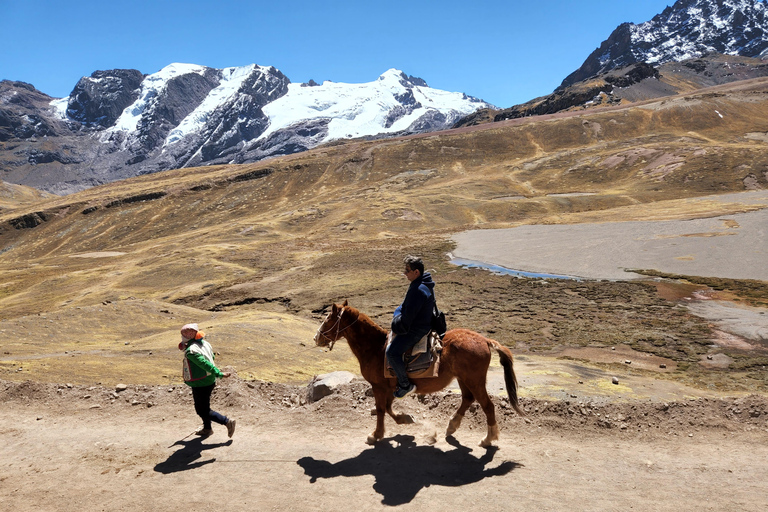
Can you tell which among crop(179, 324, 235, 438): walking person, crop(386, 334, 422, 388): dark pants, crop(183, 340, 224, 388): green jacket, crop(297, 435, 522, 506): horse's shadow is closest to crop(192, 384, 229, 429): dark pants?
crop(179, 324, 235, 438): walking person

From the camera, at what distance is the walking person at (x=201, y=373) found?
27.0 feet

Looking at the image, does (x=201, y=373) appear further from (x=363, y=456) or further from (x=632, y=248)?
(x=632, y=248)

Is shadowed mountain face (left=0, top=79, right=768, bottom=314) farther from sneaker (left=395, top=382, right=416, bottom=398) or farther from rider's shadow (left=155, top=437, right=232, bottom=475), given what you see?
sneaker (left=395, top=382, right=416, bottom=398)

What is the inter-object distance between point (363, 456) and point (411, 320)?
266 centimetres

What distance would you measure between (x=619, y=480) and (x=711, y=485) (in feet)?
4.22

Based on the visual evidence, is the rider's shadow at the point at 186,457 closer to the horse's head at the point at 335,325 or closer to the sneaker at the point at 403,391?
the horse's head at the point at 335,325

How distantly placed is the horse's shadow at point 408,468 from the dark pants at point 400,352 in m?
1.28

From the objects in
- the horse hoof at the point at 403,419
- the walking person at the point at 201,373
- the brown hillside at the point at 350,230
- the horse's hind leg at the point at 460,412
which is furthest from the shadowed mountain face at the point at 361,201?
the horse's hind leg at the point at 460,412

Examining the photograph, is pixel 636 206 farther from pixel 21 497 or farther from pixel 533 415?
pixel 21 497

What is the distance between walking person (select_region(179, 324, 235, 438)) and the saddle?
3.35 metres

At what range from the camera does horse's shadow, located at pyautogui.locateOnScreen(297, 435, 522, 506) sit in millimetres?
6973

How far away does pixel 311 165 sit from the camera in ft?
375

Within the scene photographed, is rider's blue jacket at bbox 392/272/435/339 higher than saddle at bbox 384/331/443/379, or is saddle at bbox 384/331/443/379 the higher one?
rider's blue jacket at bbox 392/272/435/339

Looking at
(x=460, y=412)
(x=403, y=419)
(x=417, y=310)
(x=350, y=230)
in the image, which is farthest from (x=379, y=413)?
(x=350, y=230)
